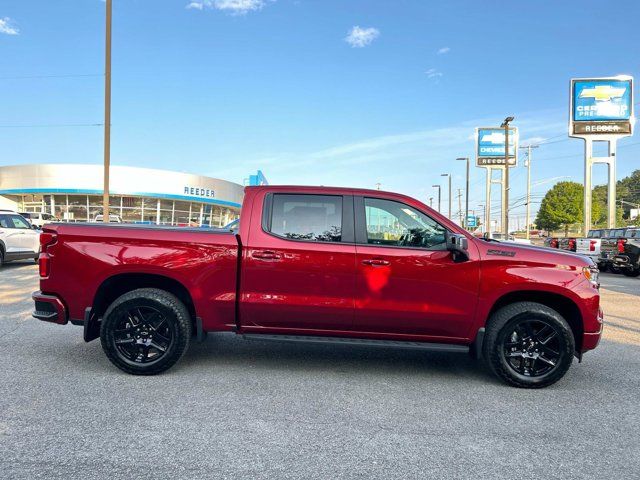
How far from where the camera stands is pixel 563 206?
252 feet

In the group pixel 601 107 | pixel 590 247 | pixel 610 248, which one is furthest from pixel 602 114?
pixel 610 248

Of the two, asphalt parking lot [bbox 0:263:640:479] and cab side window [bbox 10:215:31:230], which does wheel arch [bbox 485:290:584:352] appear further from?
cab side window [bbox 10:215:31:230]

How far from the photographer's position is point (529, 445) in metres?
3.10

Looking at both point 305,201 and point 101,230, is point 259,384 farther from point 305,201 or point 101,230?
point 101,230

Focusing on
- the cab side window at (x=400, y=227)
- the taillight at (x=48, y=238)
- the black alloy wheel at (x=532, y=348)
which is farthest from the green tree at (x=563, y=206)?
the taillight at (x=48, y=238)

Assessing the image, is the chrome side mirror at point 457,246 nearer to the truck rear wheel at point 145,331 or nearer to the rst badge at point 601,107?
the truck rear wheel at point 145,331

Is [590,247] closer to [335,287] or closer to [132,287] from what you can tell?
[335,287]

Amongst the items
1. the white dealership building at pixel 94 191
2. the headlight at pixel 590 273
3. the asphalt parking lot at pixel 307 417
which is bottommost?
the asphalt parking lot at pixel 307 417

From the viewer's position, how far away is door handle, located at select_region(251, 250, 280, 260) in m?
4.25

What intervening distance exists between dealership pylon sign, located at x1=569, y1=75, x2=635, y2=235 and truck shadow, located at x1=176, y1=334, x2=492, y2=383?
93.4ft

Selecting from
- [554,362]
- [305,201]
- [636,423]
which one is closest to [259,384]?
[305,201]

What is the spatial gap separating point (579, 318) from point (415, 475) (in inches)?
103

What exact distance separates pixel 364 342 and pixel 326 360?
872mm

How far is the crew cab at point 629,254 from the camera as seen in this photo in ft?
51.8
